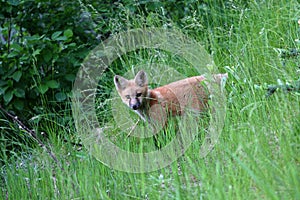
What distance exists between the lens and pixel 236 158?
2.62 m

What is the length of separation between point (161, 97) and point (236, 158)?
248 centimetres

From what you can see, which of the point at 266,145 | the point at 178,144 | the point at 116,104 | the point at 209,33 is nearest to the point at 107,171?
the point at 178,144

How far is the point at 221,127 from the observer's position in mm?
3719

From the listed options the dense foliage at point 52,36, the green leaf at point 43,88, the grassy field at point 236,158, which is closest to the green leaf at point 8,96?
the dense foliage at point 52,36

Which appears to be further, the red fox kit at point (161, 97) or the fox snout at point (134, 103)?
the fox snout at point (134, 103)

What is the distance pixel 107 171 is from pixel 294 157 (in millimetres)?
1485

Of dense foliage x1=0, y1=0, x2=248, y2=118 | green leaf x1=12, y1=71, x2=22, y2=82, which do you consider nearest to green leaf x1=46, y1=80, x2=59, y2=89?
dense foliage x1=0, y1=0, x2=248, y2=118

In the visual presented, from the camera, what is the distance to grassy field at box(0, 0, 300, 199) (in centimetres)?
274

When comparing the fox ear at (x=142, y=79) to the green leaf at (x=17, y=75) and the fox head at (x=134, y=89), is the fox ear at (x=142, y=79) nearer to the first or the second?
the fox head at (x=134, y=89)

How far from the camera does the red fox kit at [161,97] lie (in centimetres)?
470

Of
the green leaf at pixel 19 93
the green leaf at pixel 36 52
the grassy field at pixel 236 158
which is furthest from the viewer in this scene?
the green leaf at pixel 19 93

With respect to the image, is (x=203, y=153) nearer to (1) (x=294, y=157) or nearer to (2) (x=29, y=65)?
(1) (x=294, y=157)

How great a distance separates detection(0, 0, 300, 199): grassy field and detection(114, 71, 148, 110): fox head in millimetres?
659

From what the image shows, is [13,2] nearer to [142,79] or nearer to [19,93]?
[19,93]
